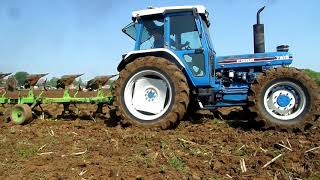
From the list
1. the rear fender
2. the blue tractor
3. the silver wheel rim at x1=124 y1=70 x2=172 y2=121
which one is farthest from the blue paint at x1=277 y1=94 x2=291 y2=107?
the silver wheel rim at x1=124 y1=70 x2=172 y2=121

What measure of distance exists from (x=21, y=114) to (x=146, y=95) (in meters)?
3.39

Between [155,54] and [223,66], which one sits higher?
[155,54]

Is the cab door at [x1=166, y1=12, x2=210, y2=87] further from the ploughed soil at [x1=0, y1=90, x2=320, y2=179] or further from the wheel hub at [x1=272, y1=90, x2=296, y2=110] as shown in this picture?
the wheel hub at [x1=272, y1=90, x2=296, y2=110]

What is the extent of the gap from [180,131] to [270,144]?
6.13ft

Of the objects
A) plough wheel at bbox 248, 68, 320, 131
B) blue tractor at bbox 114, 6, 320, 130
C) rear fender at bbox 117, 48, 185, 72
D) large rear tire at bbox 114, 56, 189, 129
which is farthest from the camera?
rear fender at bbox 117, 48, 185, 72

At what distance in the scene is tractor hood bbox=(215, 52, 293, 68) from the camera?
848 cm

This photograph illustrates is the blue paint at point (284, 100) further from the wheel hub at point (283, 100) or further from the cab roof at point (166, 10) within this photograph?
the cab roof at point (166, 10)

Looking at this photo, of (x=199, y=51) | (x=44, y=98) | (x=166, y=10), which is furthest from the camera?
(x=44, y=98)

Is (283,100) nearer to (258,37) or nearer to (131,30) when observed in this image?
(258,37)

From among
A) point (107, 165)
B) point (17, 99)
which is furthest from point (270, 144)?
point (17, 99)

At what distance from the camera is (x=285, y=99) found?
7734mm

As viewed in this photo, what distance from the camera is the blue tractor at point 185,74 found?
25.6 ft

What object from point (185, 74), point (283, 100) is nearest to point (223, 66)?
point (185, 74)

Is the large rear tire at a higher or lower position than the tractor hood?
lower
